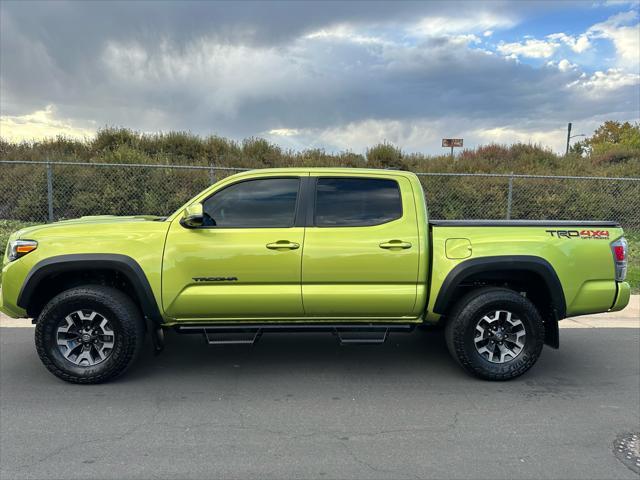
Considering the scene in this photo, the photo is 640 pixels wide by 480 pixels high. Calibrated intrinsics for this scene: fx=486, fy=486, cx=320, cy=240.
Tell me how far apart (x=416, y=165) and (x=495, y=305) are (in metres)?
13.1

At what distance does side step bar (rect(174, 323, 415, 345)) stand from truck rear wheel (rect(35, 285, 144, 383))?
46 cm

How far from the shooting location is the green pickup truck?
166 inches

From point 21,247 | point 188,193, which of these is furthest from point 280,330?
point 188,193

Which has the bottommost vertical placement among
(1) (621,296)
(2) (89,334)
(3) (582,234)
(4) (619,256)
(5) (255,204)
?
(2) (89,334)

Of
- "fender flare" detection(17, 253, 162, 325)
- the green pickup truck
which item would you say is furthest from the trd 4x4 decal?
"fender flare" detection(17, 253, 162, 325)

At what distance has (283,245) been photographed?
14.0 ft

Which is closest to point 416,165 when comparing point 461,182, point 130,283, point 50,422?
point 461,182

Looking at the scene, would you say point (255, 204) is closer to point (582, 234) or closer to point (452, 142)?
Result: point (582, 234)

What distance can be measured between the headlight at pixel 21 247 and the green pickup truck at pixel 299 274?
2 centimetres

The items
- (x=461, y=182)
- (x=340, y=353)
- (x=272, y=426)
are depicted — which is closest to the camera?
(x=272, y=426)

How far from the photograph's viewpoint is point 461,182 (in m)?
13.7

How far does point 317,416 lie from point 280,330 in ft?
3.11

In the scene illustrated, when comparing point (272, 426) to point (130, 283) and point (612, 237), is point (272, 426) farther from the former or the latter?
point (612, 237)

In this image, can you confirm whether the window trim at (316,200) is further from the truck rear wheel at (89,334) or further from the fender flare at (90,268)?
the truck rear wheel at (89,334)
